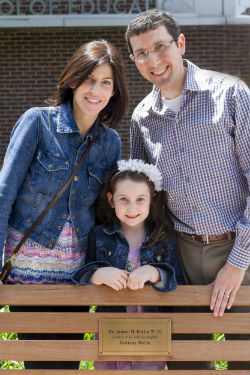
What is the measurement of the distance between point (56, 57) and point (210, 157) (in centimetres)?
725

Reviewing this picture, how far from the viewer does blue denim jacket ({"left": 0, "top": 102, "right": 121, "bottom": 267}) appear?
2568 mm

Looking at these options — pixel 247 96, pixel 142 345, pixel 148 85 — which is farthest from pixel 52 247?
pixel 148 85

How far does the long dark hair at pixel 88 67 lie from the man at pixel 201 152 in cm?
15

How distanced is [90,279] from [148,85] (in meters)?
6.98

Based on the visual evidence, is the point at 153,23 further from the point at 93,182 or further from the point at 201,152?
the point at 93,182

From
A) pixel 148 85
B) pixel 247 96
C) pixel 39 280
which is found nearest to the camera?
pixel 247 96

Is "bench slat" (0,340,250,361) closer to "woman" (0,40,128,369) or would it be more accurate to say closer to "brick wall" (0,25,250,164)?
"woman" (0,40,128,369)

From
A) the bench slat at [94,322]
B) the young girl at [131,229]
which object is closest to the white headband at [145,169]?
the young girl at [131,229]

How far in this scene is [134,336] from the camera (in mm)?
2594

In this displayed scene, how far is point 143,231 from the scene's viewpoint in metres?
2.94

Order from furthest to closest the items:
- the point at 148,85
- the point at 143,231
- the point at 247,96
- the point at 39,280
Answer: the point at 148,85 < the point at 143,231 < the point at 39,280 < the point at 247,96

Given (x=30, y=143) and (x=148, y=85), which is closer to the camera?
(x=30, y=143)

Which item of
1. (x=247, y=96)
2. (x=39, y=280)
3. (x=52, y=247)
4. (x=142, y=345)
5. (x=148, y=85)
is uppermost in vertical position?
(x=148, y=85)

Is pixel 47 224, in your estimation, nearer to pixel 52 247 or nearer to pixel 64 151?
pixel 52 247
